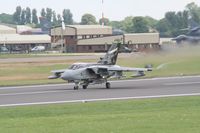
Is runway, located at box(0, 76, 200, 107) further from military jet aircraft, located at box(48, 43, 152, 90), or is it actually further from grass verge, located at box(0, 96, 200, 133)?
grass verge, located at box(0, 96, 200, 133)

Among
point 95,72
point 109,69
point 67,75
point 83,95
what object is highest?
point 109,69

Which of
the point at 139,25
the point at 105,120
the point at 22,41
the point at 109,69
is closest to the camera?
the point at 105,120

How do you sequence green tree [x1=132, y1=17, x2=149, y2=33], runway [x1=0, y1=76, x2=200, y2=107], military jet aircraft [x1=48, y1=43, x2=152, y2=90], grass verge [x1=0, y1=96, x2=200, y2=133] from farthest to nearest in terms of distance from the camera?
green tree [x1=132, y1=17, x2=149, y2=33] → military jet aircraft [x1=48, y1=43, x2=152, y2=90] → runway [x1=0, y1=76, x2=200, y2=107] → grass verge [x1=0, y1=96, x2=200, y2=133]

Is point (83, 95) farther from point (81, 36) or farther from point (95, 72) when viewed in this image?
point (81, 36)

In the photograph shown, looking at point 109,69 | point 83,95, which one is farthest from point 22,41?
point 83,95

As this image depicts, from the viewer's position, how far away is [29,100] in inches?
1309

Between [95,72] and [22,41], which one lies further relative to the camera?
[22,41]

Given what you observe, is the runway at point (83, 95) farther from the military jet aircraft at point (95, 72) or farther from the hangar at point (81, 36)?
the hangar at point (81, 36)

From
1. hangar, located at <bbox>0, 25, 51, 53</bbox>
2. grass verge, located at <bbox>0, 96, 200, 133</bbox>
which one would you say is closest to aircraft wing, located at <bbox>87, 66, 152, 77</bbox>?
grass verge, located at <bbox>0, 96, 200, 133</bbox>

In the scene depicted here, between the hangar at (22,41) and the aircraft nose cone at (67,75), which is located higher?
the aircraft nose cone at (67,75)

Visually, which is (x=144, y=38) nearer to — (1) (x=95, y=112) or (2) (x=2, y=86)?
(2) (x=2, y=86)

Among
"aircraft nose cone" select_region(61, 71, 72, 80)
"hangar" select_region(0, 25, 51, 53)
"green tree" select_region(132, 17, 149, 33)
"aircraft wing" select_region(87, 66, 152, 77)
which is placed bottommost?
"hangar" select_region(0, 25, 51, 53)

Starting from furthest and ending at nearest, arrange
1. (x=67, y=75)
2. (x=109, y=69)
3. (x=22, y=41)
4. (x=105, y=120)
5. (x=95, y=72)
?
(x=22, y=41)
(x=95, y=72)
(x=109, y=69)
(x=67, y=75)
(x=105, y=120)

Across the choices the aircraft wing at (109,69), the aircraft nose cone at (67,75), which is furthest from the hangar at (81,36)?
the aircraft nose cone at (67,75)
